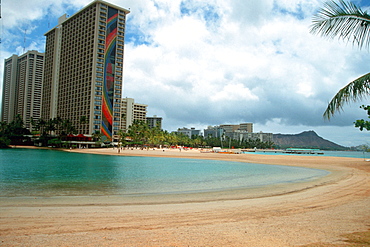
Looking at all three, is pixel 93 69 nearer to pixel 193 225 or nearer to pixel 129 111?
pixel 129 111

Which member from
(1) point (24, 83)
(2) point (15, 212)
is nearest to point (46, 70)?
(1) point (24, 83)

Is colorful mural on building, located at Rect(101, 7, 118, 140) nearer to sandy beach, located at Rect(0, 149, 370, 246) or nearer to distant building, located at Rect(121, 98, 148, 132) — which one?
distant building, located at Rect(121, 98, 148, 132)

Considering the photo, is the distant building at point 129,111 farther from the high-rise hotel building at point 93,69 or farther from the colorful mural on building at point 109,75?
the colorful mural on building at point 109,75

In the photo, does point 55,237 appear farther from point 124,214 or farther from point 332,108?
point 332,108

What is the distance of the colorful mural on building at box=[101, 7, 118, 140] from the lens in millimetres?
116562

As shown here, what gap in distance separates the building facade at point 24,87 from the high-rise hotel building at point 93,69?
4409 cm

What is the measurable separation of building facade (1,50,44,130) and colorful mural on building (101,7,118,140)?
68.8 meters

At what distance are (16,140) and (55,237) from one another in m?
146

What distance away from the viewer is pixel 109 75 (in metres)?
118

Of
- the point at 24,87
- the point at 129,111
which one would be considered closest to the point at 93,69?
the point at 129,111

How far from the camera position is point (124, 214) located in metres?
9.21

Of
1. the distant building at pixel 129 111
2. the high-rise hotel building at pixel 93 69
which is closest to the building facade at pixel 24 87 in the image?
the high-rise hotel building at pixel 93 69

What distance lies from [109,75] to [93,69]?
22.8 feet

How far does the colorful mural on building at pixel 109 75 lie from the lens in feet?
382
